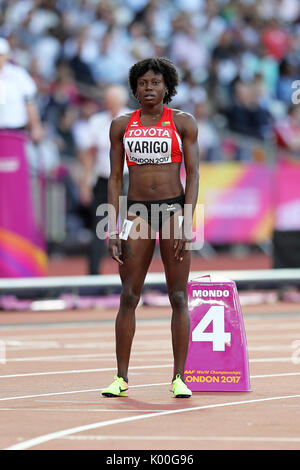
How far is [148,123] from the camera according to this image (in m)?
7.84

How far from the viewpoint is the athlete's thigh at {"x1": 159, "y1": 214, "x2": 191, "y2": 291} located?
7.76 m

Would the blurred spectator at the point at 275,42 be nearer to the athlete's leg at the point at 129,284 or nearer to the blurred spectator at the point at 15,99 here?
the blurred spectator at the point at 15,99

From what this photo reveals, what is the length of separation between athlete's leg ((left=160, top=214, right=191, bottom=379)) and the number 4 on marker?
28cm

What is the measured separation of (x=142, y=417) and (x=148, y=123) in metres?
2.18

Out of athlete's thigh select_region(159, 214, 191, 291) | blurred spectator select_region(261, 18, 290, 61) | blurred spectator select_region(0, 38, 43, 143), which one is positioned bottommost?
athlete's thigh select_region(159, 214, 191, 291)

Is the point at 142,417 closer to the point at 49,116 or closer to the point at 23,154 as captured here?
the point at 23,154

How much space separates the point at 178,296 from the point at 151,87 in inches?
58.8

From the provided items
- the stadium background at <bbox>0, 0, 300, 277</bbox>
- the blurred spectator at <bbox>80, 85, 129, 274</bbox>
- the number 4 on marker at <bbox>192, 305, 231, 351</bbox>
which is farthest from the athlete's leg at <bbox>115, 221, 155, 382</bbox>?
the stadium background at <bbox>0, 0, 300, 277</bbox>

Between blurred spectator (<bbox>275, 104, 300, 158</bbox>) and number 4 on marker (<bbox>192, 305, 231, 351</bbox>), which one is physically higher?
blurred spectator (<bbox>275, 104, 300, 158</bbox>)

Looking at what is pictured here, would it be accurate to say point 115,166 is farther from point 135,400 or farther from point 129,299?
point 135,400

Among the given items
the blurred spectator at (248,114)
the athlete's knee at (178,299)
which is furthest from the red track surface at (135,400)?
the blurred spectator at (248,114)

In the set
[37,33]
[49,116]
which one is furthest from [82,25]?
[49,116]

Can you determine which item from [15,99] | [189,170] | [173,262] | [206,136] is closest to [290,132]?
[206,136]

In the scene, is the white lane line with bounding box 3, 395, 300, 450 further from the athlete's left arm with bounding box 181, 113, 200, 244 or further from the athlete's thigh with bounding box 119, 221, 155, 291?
the athlete's left arm with bounding box 181, 113, 200, 244
